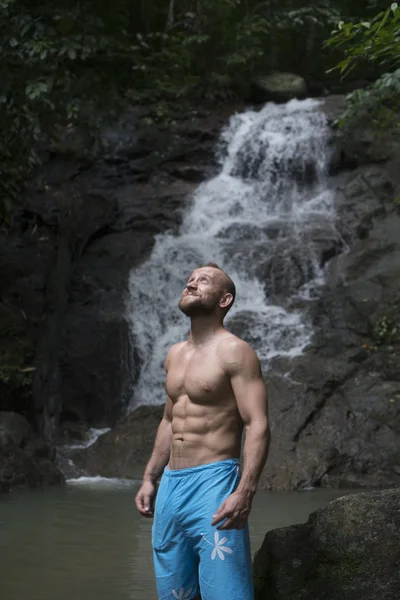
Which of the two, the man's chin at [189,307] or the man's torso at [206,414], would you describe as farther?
the man's chin at [189,307]

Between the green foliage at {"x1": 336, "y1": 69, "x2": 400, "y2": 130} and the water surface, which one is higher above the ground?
the green foliage at {"x1": 336, "y1": 69, "x2": 400, "y2": 130}

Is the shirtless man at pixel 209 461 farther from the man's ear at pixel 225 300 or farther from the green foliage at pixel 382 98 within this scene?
the green foliage at pixel 382 98

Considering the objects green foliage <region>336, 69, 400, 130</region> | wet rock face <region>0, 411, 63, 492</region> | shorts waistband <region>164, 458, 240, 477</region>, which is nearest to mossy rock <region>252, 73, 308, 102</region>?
green foliage <region>336, 69, 400, 130</region>

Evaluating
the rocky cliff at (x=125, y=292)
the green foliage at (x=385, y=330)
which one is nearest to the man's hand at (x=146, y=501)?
the rocky cliff at (x=125, y=292)

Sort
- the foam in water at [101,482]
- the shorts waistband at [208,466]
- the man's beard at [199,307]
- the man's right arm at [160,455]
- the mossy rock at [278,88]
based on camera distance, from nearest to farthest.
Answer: the shorts waistband at [208,466] < the man's beard at [199,307] < the man's right arm at [160,455] < the foam in water at [101,482] < the mossy rock at [278,88]

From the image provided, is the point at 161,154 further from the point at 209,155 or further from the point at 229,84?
the point at 229,84

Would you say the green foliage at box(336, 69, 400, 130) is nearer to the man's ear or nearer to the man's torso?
the man's ear

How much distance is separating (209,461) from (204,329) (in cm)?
58

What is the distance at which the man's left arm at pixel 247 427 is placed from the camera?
3393 mm

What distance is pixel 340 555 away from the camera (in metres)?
4.05

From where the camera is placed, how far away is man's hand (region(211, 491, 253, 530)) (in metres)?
3.38

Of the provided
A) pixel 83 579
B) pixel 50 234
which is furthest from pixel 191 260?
pixel 83 579

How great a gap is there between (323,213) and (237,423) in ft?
44.8

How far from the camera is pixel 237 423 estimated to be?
3682 millimetres
